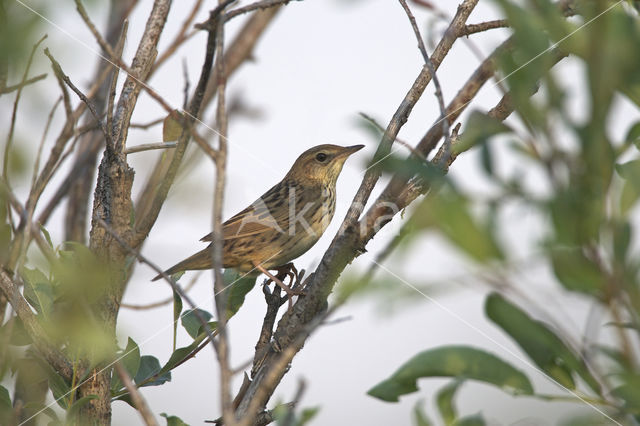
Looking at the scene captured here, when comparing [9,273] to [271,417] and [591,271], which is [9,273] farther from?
[591,271]

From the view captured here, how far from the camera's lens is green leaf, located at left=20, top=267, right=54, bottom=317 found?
7.68 ft

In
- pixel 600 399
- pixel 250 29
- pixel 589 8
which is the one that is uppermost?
pixel 250 29

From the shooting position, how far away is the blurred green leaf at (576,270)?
0.85m

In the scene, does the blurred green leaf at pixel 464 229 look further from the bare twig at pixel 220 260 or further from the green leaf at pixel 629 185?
the bare twig at pixel 220 260

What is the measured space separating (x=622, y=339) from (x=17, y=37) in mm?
1265

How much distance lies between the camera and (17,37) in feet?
4.65

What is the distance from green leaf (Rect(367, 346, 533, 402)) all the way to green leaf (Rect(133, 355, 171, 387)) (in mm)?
1636

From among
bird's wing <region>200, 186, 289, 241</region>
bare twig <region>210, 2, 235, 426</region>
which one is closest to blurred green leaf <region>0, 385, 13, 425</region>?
bare twig <region>210, 2, 235, 426</region>

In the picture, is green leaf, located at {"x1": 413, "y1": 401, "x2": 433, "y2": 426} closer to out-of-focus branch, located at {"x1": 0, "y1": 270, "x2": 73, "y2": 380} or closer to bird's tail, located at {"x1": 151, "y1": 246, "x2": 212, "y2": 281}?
out-of-focus branch, located at {"x1": 0, "y1": 270, "x2": 73, "y2": 380}

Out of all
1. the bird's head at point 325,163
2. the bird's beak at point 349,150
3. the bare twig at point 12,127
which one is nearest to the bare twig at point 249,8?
the bare twig at point 12,127

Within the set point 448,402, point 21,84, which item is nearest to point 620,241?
point 448,402

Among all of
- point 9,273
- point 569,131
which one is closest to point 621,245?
point 569,131

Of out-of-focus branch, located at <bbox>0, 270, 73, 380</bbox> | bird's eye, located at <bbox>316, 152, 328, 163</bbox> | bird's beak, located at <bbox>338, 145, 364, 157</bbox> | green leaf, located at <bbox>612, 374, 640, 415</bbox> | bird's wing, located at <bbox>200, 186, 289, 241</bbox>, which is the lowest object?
green leaf, located at <bbox>612, 374, 640, 415</bbox>

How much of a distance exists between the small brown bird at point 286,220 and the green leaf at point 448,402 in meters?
3.36
